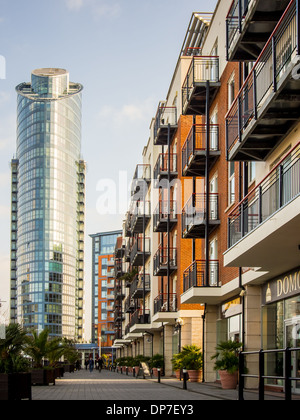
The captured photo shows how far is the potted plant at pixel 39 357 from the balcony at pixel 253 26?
1591cm

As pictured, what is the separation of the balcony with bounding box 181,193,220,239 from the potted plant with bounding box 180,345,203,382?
510 centimetres

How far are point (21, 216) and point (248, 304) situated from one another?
16133 cm

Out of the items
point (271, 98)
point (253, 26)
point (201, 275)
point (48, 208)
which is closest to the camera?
point (271, 98)

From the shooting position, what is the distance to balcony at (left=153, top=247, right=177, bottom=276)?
40.9m

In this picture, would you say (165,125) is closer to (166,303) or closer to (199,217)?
(166,303)

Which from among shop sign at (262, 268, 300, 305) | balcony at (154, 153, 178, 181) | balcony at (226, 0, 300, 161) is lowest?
shop sign at (262, 268, 300, 305)

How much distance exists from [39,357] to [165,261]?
1288cm

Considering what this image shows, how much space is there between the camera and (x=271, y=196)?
17375mm

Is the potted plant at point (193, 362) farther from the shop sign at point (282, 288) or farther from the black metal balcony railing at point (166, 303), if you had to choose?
the shop sign at point (282, 288)

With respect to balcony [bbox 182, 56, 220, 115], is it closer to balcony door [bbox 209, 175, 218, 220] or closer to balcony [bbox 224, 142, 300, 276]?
balcony door [bbox 209, 175, 218, 220]

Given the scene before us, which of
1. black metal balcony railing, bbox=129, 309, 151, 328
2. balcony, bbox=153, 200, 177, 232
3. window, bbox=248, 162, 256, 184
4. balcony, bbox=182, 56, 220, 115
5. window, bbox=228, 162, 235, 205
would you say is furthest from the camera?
black metal balcony railing, bbox=129, 309, 151, 328

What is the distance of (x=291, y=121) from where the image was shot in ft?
59.7

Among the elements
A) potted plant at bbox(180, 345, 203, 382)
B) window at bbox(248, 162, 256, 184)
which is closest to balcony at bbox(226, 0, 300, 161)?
window at bbox(248, 162, 256, 184)

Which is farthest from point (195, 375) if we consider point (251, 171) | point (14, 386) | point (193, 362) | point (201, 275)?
point (14, 386)
